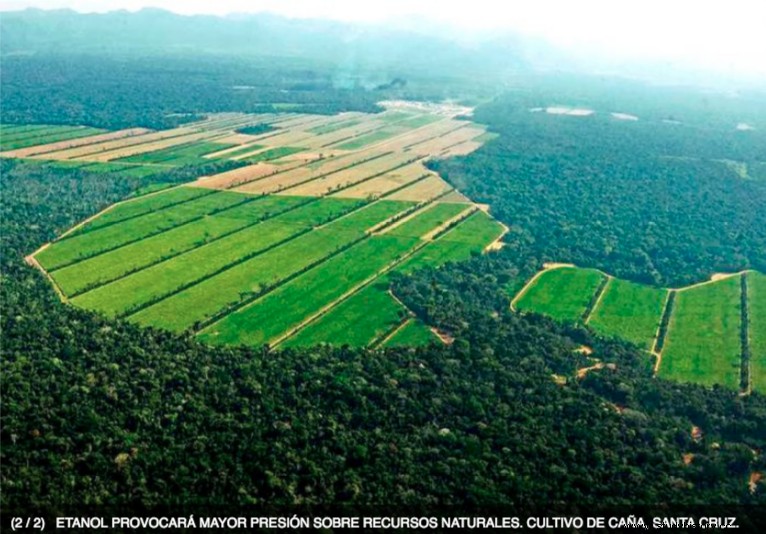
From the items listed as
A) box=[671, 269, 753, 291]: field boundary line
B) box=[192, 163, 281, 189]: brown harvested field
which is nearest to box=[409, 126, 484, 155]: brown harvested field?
box=[192, 163, 281, 189]: brown harvested field

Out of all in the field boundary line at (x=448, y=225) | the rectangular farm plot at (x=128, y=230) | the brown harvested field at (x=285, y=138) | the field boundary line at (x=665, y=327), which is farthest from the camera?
the brown harvested field at (x=285, y=138)

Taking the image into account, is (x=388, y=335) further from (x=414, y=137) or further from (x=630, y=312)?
(x=414, y=137)

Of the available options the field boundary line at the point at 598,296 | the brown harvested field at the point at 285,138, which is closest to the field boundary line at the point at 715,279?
the field boundary line at the point at 598,296

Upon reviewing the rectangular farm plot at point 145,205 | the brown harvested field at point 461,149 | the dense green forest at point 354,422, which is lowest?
the dense green forest at point 354,422

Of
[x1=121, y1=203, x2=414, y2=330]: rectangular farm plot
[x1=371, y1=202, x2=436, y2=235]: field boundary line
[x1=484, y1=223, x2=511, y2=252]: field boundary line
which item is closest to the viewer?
[x1=121, y1=203, x2=414, y2=330]: rectangular farm plot

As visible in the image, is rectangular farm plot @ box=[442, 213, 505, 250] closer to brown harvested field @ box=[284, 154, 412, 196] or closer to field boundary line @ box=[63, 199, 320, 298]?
field boundary line @ box=[63, 199, 320, 298]

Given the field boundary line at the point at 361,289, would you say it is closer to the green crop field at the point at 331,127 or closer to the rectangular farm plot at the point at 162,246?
the rectangular farm plot at the point at 162,246
